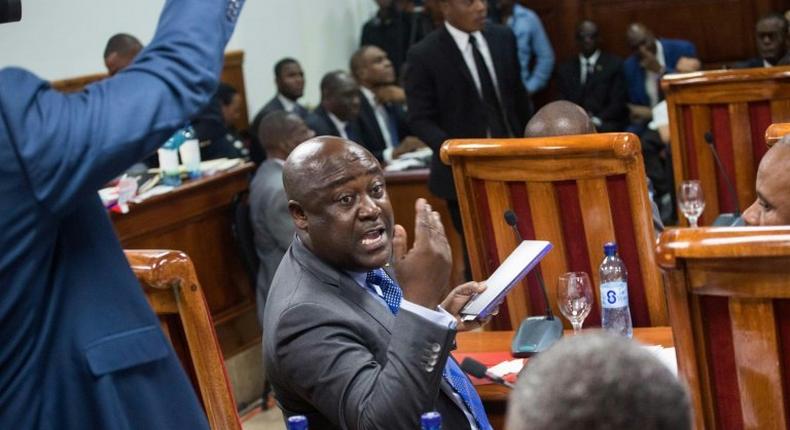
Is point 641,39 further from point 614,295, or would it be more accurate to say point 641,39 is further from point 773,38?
point 614,295

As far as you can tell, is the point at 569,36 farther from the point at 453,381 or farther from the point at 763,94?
the point at 453,381

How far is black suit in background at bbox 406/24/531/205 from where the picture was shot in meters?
5.90

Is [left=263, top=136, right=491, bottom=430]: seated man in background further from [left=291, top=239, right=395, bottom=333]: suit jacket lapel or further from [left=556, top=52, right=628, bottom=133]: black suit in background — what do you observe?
[left=556, top=52, right=628, bottom=133]: black suit in background

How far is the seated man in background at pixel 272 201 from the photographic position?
5.58 metres

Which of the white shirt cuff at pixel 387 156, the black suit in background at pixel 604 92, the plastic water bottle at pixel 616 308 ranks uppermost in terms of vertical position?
the plastic water bottle at pixel 616 308

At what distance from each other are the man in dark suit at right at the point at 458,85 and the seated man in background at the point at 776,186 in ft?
11.1

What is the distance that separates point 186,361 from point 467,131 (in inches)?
147

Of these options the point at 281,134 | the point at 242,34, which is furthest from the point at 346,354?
the point at 242,34

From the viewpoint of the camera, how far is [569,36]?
10.0 m

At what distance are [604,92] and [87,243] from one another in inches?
287

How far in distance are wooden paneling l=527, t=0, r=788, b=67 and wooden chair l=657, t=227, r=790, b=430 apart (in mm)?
7768

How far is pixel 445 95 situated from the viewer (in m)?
5.93

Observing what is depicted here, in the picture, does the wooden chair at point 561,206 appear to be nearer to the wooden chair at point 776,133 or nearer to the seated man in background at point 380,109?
the wooden chair at point 776,133

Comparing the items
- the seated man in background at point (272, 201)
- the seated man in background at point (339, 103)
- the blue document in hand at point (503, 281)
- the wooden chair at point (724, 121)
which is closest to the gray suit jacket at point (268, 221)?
the seated man in background at point (272, 201)
